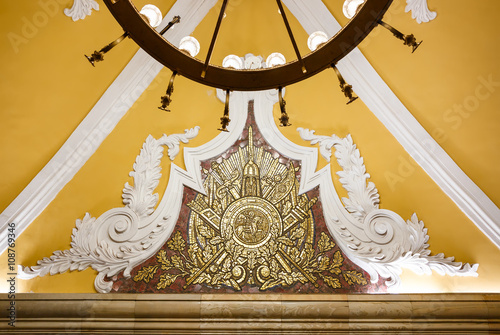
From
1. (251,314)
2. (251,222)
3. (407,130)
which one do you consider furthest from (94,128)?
(407,130)

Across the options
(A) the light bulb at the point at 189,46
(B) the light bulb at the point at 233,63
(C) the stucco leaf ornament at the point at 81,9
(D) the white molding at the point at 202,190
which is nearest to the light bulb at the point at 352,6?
(B) the light bulb at the point at 233,63

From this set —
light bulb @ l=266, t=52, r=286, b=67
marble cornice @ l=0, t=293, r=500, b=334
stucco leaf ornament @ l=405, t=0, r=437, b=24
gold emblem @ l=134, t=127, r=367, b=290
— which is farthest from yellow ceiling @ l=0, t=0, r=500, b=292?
light bulb @ l=266, t=52, r=286, b=67

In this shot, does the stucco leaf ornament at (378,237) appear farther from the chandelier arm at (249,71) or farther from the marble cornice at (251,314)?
the chandelier arm at (249,71)

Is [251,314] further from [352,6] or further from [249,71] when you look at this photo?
[352,6]

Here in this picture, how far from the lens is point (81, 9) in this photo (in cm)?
359

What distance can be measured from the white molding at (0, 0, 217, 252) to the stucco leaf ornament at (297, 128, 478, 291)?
1831 mm

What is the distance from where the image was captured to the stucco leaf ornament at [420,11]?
355 centimetres

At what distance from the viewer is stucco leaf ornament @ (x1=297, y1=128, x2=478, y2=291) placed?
3.35m

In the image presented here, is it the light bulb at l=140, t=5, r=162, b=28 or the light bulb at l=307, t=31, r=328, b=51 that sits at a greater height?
the light bulb at l=140, t=5, r=162, b=28

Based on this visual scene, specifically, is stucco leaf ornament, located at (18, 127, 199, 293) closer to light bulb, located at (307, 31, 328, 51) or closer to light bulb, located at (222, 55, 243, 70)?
light bulb, located at (222, 55, 243, 70)

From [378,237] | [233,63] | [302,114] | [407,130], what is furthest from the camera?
[302,114]

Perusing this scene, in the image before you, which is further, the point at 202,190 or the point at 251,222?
the point at 202,190

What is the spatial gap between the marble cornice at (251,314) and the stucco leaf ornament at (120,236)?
29 cm

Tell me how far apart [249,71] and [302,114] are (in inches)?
69.4
